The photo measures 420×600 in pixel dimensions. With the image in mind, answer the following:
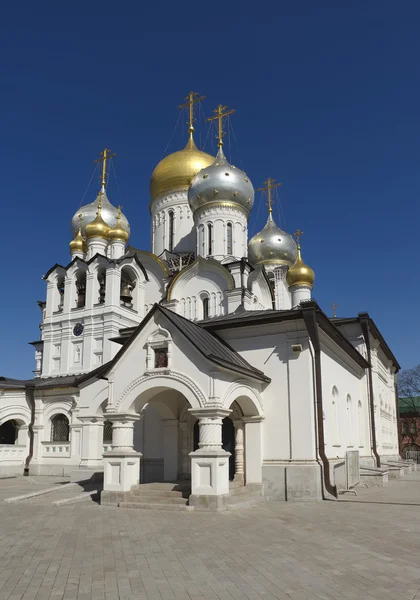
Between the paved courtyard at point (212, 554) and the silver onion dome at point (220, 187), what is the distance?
17.6m

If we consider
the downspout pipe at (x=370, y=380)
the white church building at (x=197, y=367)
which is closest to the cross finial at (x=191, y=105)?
the white church building at (x=197, y=367)

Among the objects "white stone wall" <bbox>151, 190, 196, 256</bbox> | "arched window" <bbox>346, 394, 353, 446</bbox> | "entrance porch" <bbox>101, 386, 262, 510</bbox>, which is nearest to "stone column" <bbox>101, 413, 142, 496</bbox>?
"entrance porch" <bbox>101, 386, 262, 510</bbox>

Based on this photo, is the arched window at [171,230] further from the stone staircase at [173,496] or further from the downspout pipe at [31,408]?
the stone staircase at [173,496]

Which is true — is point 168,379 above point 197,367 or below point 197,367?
below

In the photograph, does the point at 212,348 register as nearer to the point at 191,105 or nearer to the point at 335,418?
the point at 335,418

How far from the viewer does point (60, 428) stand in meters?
23.4

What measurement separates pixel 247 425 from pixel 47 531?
5551mm

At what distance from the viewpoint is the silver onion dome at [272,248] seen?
31.3 meters

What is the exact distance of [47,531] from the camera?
27.3ft

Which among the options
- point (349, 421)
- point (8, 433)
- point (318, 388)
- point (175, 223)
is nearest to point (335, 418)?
point (349, 421)

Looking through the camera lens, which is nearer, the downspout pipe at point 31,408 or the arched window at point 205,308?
the downspout pipe at point 31,408

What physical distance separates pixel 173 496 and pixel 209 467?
1.29m

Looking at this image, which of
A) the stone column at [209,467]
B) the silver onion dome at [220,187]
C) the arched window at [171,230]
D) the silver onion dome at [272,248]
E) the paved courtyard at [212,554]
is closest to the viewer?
the paved courtyard at [212,554]

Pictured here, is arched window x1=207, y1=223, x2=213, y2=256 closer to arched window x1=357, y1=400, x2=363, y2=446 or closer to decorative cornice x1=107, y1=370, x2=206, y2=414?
arched window x1=357, y1=400, x2=363, y2=446
